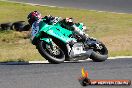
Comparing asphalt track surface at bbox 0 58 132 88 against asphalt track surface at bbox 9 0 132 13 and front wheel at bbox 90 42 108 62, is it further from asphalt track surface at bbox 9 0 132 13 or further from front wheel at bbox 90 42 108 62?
asphalt track surface at bbox 9 0 132 13

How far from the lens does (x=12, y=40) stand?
64.0ft

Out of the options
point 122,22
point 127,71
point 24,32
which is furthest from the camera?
point 122,22

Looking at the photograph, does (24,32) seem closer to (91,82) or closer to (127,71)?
(127,71)

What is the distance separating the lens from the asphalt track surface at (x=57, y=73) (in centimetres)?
970

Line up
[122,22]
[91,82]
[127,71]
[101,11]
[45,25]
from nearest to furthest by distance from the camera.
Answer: [91,82], [127,71], [45,25], [122,22], [101,11]

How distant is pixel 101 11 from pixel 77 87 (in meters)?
18.5

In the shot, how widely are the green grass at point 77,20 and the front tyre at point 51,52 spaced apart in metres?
1.39

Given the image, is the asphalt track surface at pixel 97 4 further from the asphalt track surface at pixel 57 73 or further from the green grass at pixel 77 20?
Result: the asphalt track surface at pixel 57 73

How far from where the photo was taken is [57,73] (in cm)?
1080

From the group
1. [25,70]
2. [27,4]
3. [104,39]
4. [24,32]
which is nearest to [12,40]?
[24,32]

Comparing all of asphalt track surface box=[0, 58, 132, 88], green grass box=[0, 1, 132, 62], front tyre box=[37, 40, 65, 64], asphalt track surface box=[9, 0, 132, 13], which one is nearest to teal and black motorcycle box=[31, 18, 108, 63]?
front tyre box=[37, 40, 65, 64]

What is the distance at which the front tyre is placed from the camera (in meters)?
12.3

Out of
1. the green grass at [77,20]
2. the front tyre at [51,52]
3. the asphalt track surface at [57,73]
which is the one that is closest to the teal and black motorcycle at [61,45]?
the front tyre at [51,52]

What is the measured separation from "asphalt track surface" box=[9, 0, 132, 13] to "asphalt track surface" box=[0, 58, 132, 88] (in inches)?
612
